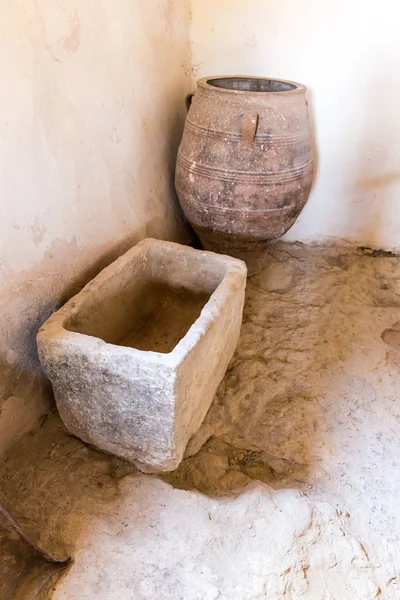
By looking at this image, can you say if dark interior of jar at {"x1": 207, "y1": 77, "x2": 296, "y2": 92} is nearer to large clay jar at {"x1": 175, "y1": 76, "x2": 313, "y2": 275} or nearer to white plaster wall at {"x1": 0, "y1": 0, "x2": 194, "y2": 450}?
large clay jar at {"x1": 175, "y1": 76, "x2": 313, "y2": 275}

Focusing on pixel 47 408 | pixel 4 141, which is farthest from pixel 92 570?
pixel 4 141

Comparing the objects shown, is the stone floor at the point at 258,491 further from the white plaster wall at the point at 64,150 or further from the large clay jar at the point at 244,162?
the large clay jar at the point at 244,162

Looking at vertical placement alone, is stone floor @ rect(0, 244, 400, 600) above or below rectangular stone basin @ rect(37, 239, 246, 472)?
below

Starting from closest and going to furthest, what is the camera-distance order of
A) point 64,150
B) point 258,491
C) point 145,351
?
point 145,351 < point 258,491 < point 64,150

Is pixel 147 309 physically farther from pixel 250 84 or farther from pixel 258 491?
pixel 250 84

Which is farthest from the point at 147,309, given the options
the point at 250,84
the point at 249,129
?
the point at 250,84

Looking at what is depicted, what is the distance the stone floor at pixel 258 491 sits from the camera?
1004mm

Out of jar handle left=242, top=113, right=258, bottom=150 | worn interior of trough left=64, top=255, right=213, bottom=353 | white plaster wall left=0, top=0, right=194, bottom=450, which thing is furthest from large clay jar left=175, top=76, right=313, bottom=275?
worn interior of trough left=64, top=255, right=213, bottom=353

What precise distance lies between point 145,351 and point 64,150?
64cm

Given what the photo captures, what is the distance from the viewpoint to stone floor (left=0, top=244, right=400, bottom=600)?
1004 millimetres

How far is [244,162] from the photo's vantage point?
1603 mm

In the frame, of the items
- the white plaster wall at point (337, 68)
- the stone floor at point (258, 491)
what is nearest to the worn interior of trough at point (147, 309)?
the stone floor at point (258, 491)

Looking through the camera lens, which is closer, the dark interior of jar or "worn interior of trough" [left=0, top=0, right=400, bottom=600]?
"worn interior of trough" [left=0, top=0, right=400, bottom=600]

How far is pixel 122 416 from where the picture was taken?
1153 millimetres
